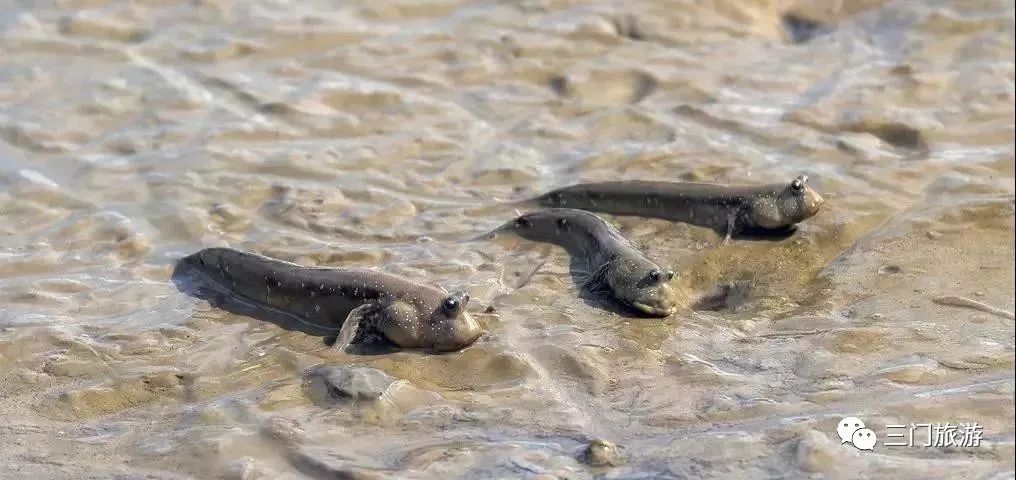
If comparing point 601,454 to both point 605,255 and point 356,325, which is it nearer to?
point 356,325

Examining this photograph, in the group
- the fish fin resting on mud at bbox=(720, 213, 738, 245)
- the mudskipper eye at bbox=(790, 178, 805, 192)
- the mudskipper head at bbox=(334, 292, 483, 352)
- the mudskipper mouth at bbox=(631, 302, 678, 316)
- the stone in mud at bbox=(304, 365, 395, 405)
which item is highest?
the mudskipper eye at bbox=(790, 178, 805, 192)

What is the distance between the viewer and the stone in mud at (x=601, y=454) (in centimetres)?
438

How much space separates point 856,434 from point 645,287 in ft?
4.89

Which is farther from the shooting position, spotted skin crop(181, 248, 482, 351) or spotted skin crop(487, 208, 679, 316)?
spotted skin crop(487, 208, 679, 316)

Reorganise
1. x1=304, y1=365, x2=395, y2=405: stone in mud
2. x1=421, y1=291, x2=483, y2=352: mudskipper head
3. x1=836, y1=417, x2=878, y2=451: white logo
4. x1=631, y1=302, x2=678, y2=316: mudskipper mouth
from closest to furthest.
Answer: x1=836, y1=417, x2=878, y2=451: white logo, x1=304, y1=365, x2=395, y2=405: stone in mud, x1=421, y1=291, x2=483, y2=352: mudskipper head, x1=631, y1=302, x2=678, y2=316: mudskipper mouth

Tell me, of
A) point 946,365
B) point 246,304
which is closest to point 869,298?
point 946,365

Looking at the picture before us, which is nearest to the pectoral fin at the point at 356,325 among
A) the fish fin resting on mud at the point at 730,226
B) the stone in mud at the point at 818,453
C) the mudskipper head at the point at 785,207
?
the stone in mud at the point at 818,453

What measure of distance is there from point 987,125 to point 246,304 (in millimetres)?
5543

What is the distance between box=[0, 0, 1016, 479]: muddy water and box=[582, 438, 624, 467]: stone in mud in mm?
25

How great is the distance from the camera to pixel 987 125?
27.2 feet

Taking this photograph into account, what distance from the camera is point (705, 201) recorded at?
680cm

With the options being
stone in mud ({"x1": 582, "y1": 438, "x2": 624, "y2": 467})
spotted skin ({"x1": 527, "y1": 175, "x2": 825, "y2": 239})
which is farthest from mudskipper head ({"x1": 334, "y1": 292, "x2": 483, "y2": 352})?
spotted skin ({"x1": 527, "y1": 175, "x2": 825, "y2": 239})

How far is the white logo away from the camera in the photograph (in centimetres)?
448

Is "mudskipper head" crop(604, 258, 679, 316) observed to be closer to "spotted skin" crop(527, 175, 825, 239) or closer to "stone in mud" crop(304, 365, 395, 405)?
"spotted skin" crop(527, 175, 825, 239)
